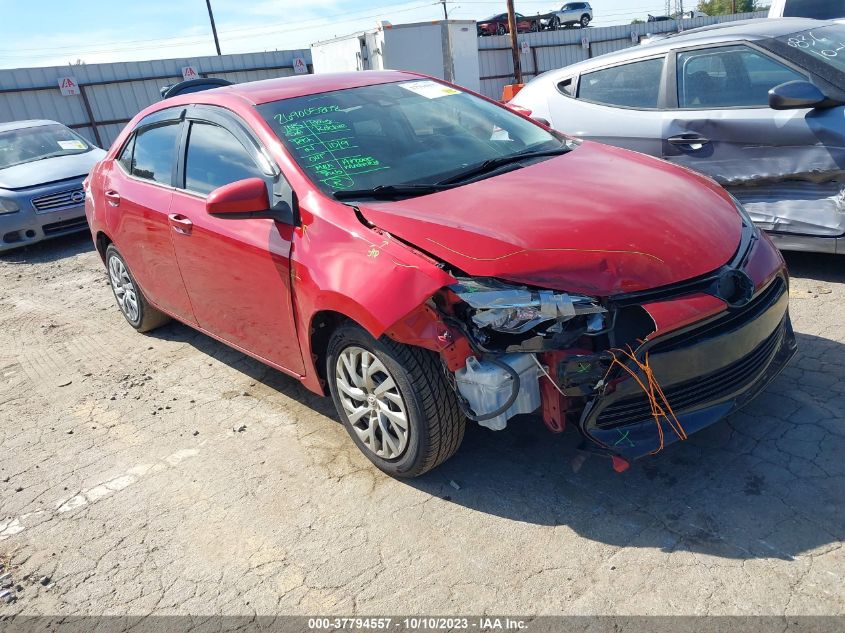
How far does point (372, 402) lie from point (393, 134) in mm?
1453

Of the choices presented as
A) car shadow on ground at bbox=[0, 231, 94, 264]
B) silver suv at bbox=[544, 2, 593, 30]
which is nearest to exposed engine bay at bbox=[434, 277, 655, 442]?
car shadow on ground at bbox=[0, 231, 94, 264]

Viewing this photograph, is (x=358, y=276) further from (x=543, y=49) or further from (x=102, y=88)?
(x=543, y=49)

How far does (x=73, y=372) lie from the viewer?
5.07 metres

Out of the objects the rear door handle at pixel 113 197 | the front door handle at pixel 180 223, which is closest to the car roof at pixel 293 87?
the front door handle at pixel 180 223

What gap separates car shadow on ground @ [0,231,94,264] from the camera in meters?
9.03

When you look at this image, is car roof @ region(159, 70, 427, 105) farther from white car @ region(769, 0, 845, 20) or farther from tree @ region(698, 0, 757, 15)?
tree @ region(698, 0, 757, 15)

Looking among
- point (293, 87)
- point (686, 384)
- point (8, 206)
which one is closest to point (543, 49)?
point (8, 206)

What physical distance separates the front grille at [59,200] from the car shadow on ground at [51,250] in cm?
56

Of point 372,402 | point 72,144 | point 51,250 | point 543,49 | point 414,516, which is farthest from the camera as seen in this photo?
point 543,49

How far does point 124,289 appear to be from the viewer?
18.1ft

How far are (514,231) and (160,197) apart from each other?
252cm

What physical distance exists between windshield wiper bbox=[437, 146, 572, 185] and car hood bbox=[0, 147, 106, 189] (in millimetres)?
7798

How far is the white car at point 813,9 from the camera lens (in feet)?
26.2

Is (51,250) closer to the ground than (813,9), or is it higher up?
closer to the ground
